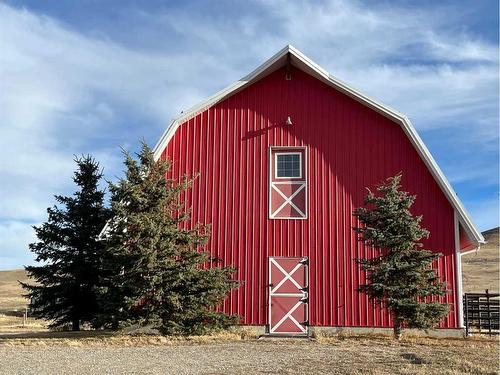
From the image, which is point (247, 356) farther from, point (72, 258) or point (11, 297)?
point (11, 297)

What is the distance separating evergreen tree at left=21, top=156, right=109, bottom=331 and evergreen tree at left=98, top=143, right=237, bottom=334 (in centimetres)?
306

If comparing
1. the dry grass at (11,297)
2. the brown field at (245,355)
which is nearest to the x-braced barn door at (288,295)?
the brown field at (245,355)

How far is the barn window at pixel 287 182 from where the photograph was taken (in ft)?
56.6

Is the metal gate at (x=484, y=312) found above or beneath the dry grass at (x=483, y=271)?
beneath

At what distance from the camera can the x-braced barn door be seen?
1660 centimetres

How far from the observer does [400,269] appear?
14.1 meters

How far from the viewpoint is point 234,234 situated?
17.1 m

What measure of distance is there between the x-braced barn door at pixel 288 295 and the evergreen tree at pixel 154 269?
5.00 feet

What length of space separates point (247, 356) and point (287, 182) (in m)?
7.13

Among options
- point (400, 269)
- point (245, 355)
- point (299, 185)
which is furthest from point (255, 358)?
point (299, 185)

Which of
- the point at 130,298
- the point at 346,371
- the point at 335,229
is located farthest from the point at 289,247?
the point at 346,371

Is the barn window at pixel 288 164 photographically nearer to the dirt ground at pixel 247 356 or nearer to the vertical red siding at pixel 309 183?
the vertical red siding at pixel 309 183

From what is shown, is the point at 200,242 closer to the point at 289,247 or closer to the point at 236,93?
the point at 289,247

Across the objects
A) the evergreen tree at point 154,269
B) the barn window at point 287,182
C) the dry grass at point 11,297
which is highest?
the barn window at point 287,182
